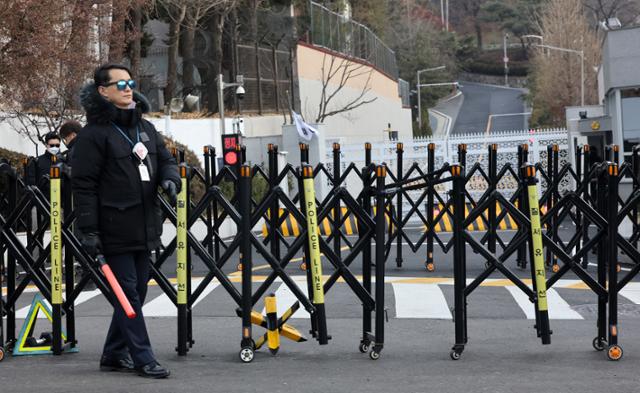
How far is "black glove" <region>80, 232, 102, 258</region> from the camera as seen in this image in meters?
6.91

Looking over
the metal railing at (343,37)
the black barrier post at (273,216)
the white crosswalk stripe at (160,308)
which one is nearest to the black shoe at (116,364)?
the black barrier post at (273,216)

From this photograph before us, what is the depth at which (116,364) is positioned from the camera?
747 centimetres

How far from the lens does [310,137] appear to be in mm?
32656

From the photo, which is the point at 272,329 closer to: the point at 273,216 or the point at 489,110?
the point at 273,216

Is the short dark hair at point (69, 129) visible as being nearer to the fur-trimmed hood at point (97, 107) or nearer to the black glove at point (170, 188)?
the fur-trimmed hood at point (97, 107)

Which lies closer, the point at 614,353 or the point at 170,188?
the point at 170,188

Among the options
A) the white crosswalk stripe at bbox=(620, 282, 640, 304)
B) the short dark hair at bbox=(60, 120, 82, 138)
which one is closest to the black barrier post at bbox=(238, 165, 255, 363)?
the short dark hair at bbox=(60, 120, 82, 138)

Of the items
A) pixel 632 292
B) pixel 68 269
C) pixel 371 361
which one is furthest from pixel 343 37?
pixel 371 361

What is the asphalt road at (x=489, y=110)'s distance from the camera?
310 ft

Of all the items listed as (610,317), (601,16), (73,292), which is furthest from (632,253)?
(601,16)

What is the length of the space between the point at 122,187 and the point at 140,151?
26cm

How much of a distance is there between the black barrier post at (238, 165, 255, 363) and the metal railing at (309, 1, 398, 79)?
43787mm

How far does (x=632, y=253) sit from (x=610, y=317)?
100 centimetres

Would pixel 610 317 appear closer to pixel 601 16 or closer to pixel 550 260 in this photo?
pixel 550 260
